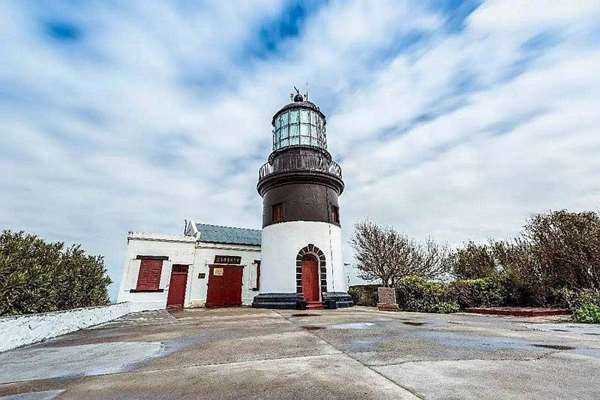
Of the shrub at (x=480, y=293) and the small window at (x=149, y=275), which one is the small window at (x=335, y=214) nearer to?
the shrub at (x=480, y=293)

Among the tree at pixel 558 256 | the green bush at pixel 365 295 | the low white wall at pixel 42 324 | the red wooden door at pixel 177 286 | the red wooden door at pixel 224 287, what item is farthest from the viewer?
the green bush at pixel 365 295

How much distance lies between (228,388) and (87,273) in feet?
35.4

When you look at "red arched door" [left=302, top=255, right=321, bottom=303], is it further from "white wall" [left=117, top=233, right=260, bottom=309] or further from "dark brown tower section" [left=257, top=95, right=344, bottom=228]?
"white wall" [left=117, top=233, right=260, bottom=309]

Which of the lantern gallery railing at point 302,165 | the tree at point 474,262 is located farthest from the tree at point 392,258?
the lantern gallery railing at point 302,165

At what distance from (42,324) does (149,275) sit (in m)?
10.1

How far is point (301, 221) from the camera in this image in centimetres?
1483

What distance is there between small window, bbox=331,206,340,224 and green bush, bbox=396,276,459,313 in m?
4.62


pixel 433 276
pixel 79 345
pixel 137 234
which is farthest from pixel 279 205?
pixel 433 276

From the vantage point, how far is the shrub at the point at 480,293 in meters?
12.2

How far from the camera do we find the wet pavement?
2.37 metres

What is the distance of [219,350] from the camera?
4270 mm

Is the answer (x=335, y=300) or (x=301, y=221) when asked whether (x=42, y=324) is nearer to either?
(x=301, y=221)

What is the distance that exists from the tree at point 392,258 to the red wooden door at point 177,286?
13.4m

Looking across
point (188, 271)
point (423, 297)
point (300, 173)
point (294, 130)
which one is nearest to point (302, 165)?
point (300, 173)
